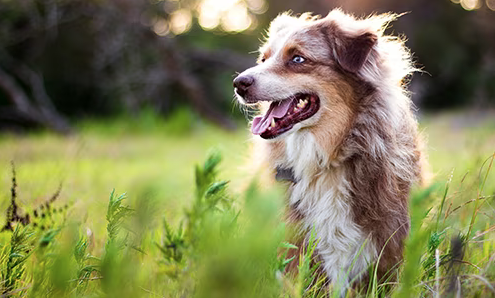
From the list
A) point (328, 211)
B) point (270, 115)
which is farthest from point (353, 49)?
point (328, 211)

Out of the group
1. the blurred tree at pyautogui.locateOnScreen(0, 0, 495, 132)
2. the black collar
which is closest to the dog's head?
the black collar

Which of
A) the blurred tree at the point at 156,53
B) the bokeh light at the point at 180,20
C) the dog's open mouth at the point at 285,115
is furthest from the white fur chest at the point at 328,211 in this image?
the bokeh light at the point at 180,20

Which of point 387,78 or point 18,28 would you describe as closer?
point 387,78

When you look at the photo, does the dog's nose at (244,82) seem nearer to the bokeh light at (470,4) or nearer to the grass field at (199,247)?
the grass field at (199,247)

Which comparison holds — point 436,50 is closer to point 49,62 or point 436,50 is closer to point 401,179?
point 49,62

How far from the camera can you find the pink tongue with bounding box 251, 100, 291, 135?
3.10 meters

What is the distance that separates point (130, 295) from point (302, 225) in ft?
5.35

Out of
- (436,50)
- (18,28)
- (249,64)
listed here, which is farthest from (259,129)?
(436,50)

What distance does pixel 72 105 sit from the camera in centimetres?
1388

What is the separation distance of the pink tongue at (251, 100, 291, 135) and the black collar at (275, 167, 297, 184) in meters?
0.31

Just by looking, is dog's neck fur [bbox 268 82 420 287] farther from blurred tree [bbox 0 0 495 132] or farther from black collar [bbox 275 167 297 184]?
blurred tree [bbox 0 0 495 132]

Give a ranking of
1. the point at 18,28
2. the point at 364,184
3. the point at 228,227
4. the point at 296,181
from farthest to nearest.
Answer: the point at 18,28 → the point at 296,181 → the point at 364,184 → the point at 228,227

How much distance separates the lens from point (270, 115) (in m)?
3.20

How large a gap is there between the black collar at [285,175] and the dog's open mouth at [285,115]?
228 millimetres
